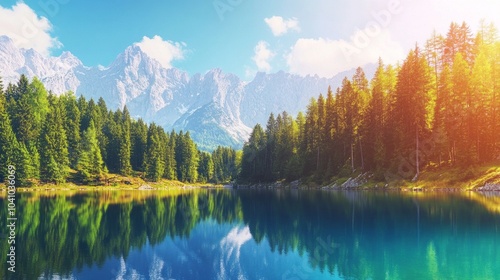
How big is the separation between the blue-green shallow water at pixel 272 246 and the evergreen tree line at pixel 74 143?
208ft

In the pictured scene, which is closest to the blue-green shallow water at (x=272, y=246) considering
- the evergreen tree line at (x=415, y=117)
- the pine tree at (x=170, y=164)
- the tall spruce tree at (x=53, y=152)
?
the evergreen tree line at (x=415, y=117)

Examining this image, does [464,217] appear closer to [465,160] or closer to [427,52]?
[465,160]


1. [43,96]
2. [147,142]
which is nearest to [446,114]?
[147,142]

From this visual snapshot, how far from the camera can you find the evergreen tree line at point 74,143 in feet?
297

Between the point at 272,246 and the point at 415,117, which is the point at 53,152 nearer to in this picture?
the point at 415,117

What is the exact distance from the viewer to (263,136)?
435ft

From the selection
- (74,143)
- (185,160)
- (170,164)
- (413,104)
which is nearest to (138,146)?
(170,164)

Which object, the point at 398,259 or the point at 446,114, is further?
the point at 446,114

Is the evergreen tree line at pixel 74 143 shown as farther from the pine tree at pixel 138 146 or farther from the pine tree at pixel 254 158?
the pine tree at pixel 254 158

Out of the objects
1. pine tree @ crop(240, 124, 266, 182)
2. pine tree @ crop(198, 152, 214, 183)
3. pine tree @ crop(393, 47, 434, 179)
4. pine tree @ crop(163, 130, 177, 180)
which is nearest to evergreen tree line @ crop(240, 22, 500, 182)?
pine tree @ crop(393, 47, 434, 179)

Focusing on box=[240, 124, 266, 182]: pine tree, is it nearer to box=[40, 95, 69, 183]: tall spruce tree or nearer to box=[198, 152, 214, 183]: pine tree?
box=[198, 152, 214, 183]: pine tree

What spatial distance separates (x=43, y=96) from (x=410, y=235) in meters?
125

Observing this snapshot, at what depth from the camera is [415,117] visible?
2623 inches

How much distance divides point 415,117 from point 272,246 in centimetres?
5373
